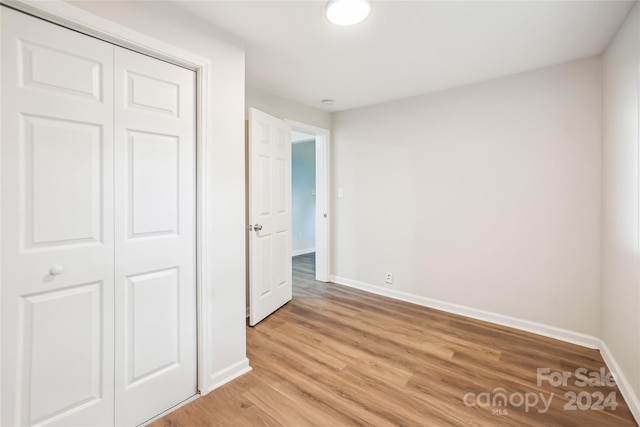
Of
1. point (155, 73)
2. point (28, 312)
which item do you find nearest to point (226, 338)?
point (28, 312)

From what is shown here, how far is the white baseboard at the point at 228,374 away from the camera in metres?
1.81

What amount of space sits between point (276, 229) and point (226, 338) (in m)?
1.31

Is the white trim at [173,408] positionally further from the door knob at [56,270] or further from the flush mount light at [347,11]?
the flush mount light at [347,11]

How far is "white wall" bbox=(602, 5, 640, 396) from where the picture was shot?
5.32ft

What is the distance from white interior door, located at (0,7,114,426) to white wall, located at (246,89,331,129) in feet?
5.39

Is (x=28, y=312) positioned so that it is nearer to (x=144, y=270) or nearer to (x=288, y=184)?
(x=144, y=270)

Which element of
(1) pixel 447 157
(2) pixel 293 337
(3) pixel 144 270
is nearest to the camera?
(3) pixel 144 270

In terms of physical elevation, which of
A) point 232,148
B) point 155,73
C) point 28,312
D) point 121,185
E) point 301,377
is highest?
point 155,73

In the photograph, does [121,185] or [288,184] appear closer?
[121,185]

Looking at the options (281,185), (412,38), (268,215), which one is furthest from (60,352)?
(412,38)

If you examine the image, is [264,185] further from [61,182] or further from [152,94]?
[61,182]

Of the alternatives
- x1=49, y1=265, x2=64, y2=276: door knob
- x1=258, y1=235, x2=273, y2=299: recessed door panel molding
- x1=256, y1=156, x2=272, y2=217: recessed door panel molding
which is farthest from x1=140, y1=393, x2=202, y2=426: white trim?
x1=256, y1=156, x2=272, y2=217: recessed door panel molding

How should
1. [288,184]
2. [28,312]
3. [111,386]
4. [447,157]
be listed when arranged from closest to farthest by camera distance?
[28,312]
[111,386]
[447,157]
[288,184]

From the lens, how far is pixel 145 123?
5.05 feet
